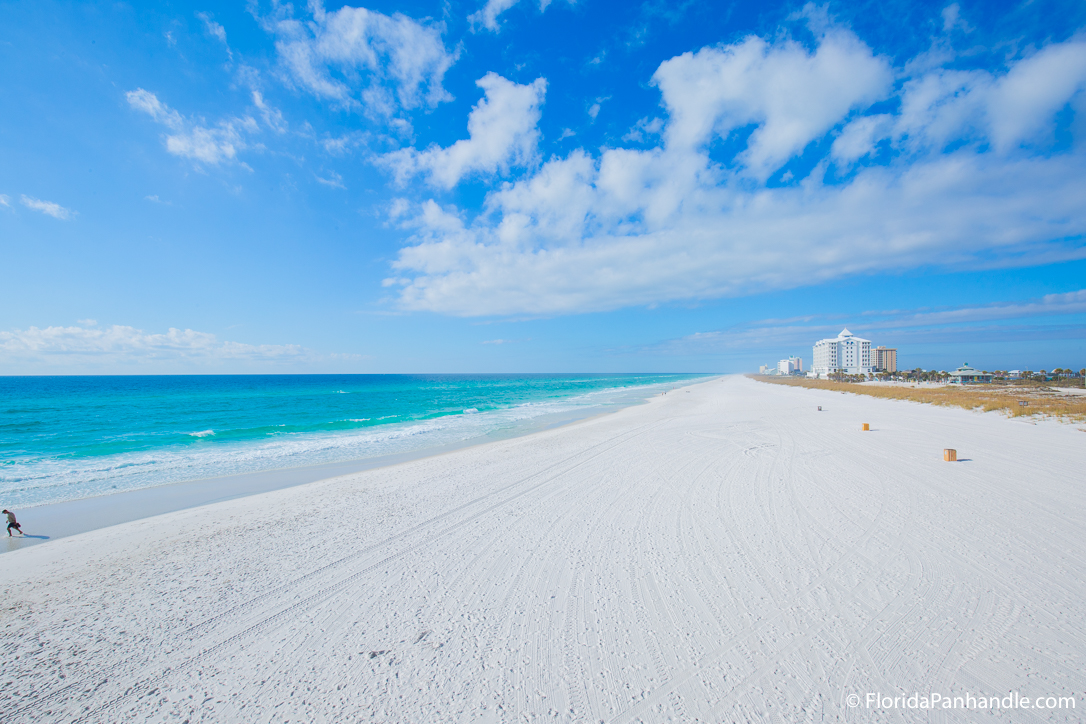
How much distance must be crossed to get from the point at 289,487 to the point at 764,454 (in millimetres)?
13017

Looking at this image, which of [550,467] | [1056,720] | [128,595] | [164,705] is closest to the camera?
[1056,720]

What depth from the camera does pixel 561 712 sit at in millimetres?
2816

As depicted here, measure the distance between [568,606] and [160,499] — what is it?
1077cm

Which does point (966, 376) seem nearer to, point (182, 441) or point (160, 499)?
point (160, 499)

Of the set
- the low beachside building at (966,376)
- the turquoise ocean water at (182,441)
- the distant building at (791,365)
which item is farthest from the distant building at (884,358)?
the turquoise ocean water at (182,441)

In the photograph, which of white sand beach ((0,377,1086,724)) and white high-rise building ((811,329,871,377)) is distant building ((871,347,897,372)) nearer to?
white high-rise building ((811,329,871,377))

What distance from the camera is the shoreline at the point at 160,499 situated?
732 centimetres

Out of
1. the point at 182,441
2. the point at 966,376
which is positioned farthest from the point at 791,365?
the point at 182,441

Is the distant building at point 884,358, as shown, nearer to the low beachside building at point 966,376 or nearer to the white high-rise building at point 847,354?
the white high-rise building at point 847,354

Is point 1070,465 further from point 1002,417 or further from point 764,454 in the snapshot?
point 1002,417

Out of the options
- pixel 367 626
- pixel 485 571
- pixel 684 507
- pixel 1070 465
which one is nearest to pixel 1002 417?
pixel 1070 465

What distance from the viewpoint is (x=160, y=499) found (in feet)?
30.1

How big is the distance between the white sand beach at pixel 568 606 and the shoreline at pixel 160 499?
93 cm

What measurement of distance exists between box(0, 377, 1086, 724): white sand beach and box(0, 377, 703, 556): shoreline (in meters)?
0.93
